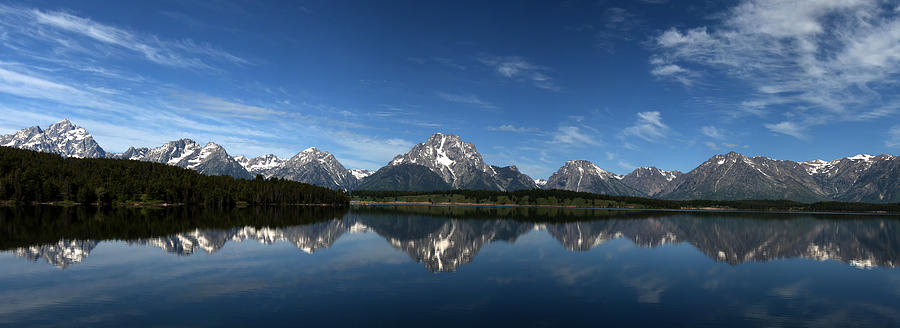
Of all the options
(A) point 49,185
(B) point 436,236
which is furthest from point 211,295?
(A) point 49,185

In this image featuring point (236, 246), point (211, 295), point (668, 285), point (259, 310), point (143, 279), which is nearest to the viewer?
point (259, 310)

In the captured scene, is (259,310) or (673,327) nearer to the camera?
(673,327)

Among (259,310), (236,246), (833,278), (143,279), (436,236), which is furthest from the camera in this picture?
(436,236)

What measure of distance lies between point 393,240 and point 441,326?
59159 millimetres

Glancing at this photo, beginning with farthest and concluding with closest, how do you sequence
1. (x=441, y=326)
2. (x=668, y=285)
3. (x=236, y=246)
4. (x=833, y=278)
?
(x=236, y=246) < (x=833, y=278) < (x=668, y=285) < (x=441, y=326)

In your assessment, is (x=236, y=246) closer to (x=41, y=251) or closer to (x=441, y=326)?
(x=41, y=251)

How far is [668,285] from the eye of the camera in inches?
1751

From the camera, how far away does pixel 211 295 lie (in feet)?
115

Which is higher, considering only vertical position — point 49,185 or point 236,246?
point 49,185

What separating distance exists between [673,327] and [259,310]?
2880 cm

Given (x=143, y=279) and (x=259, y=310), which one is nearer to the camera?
(x=259, y=310)

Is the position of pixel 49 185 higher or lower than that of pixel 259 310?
higher

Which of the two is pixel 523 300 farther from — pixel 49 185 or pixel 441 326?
pixel 49 185

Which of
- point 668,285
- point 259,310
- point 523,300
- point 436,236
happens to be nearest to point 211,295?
point 259,310
